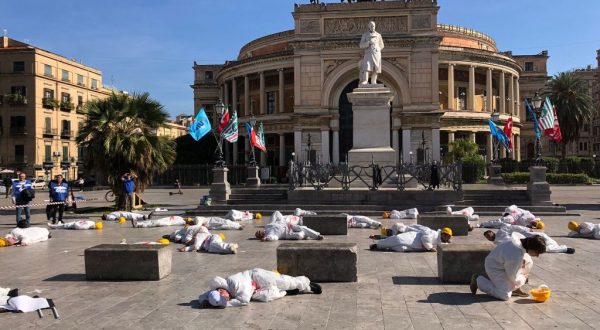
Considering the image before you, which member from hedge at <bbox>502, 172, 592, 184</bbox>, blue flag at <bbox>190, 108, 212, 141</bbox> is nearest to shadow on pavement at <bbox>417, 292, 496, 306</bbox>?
blue flag at <bbox>190, 108, 212, 141</bbox>

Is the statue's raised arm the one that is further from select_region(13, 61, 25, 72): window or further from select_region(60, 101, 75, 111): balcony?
select_region(60, 101, 75, 111): balcony

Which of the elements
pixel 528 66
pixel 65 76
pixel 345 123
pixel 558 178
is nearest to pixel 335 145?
pixel 345 123

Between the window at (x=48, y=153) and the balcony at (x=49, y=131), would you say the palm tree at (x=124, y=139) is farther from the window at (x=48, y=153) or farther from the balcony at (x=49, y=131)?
the window at (x=48, y=153)

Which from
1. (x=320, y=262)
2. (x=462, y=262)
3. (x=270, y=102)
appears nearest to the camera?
(x=462, y=262)

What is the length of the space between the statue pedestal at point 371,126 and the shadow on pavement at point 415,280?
15541 mm

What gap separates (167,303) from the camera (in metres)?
7.33

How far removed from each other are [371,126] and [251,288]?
58.8 ft

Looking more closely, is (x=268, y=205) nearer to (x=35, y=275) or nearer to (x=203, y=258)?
(x=203, y=258)

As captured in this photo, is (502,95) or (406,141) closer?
Result: (406,141)

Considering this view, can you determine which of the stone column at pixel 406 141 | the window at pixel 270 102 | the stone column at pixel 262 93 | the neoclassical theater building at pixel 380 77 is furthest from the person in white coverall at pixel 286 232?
the window at pixel 270 102

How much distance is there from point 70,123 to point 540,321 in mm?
78738

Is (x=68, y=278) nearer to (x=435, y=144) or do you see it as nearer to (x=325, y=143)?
(x=325, y=143)

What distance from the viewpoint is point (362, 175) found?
24.3 metres

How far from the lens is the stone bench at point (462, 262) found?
326 inches
